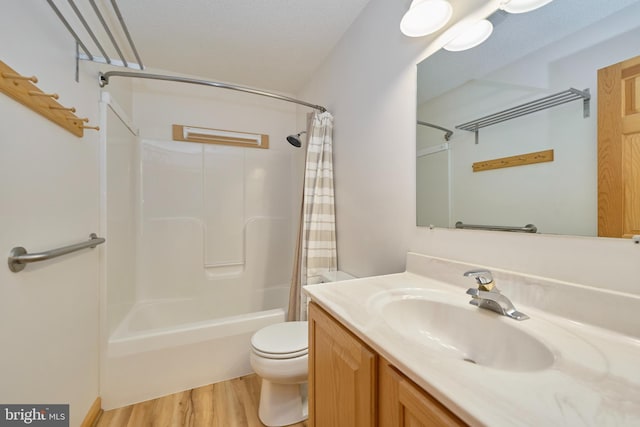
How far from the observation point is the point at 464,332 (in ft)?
2.44

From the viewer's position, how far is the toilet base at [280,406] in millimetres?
1286

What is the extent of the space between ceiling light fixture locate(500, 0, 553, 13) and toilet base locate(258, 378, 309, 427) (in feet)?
6.23

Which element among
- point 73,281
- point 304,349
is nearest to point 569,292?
point 304,349

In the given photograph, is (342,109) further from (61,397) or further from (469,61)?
(61,397)

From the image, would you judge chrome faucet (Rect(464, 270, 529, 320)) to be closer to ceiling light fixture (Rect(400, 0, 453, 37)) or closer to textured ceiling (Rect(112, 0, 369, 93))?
ceiling light fixture (Rect(400, 0, 453, 37))

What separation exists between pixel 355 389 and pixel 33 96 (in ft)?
4.59

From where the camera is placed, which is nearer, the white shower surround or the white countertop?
the white countertop

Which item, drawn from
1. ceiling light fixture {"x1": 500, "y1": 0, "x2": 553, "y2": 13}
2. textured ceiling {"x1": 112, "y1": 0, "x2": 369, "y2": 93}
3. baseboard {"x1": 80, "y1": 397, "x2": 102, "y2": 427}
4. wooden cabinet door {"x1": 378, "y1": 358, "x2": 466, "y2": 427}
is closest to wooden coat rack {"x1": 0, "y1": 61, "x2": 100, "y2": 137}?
textured ceiling {"x1": 112, "y1": 0, "x2": 369, "y2": 93}

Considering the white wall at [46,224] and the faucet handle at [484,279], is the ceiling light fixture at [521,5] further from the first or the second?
the white wall at [46,224]

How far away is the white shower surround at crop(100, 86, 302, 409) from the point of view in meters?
1.47

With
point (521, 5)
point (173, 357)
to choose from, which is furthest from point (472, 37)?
point (173, 357)
